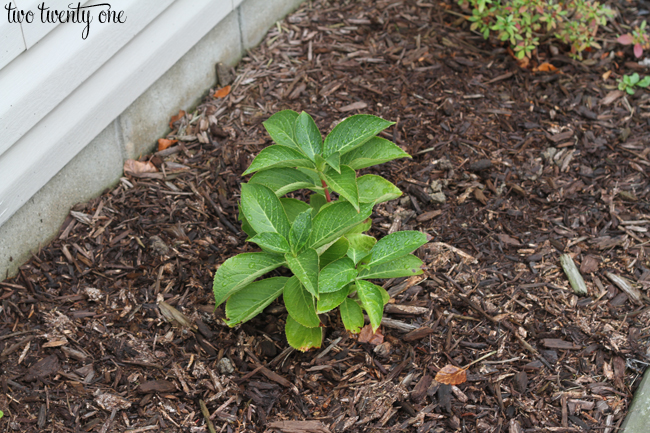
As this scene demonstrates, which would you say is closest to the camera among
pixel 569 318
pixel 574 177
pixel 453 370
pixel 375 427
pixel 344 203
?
pixel 344 203

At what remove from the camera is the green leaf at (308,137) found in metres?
2.34

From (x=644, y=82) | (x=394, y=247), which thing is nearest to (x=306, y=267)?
(x=394, y=247)

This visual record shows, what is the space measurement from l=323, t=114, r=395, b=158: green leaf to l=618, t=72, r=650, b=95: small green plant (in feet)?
7.95

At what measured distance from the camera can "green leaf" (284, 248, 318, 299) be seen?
209cm

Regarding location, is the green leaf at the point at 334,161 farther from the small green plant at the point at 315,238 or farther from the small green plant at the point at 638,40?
the small green plant at the point at 638,40

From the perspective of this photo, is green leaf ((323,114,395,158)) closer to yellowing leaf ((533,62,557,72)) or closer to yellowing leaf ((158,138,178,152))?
yellowing leaf ((158,138,178,152))

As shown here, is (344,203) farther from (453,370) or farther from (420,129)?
(420,129)

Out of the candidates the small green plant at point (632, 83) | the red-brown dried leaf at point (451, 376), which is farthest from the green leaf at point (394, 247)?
the small green plant at point (632, 83)

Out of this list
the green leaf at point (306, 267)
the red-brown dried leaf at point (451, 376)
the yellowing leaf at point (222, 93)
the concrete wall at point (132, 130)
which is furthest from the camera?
the yellowing leaf at point (222, 93)

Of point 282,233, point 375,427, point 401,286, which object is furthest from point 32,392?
point 401,286

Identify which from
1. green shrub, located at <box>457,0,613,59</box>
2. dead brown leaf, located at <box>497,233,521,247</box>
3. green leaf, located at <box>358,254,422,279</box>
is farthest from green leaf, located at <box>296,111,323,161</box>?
green shrub, located at <box>457,0,613,59</box>

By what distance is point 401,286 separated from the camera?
2.80 meters

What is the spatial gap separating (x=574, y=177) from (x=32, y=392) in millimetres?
2954

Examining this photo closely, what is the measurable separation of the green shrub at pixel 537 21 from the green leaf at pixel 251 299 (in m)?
2.35
